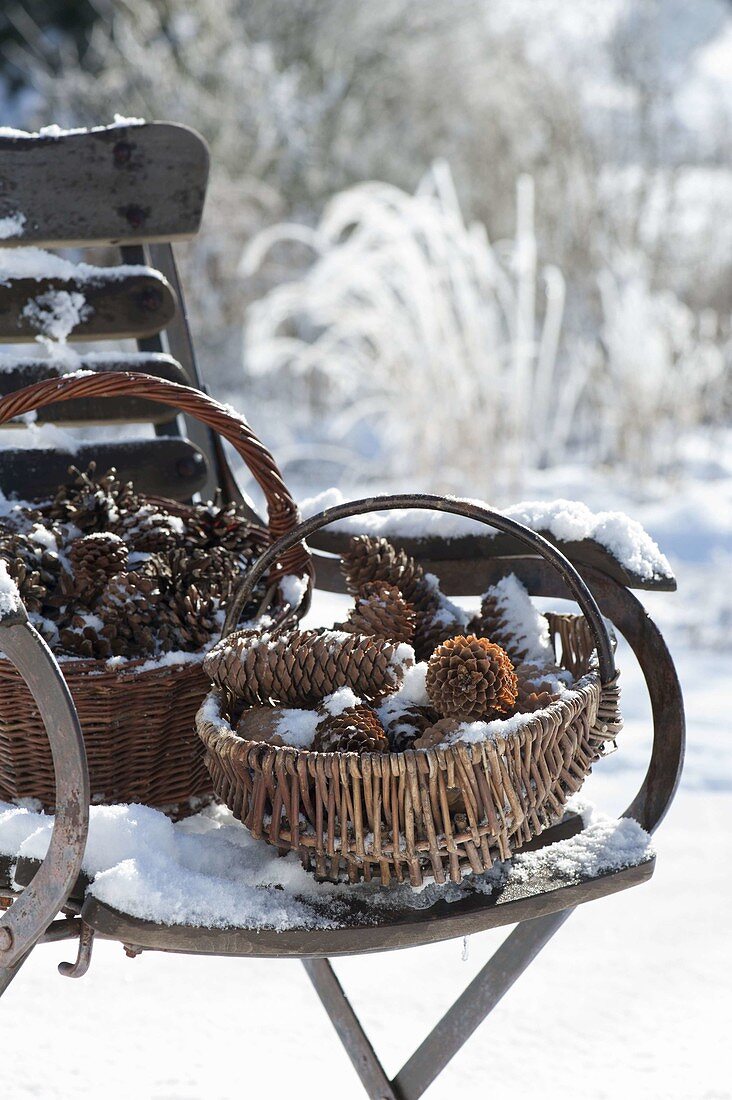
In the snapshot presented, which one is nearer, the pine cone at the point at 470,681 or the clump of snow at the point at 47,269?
the pine cone at the point at 470,681

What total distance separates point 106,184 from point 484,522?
2.57 feet

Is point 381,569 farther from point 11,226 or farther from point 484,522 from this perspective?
point 11,226

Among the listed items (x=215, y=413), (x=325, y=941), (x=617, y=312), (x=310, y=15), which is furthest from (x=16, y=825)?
(x=310, y=15)

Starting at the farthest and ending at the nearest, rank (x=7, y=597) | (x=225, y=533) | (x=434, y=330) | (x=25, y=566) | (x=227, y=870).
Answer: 1. (x=434, y=330)
2. (x=225, y=533)
3. (x=25, y=566)
4. (x=227, y=870)
5. (x=7, y=597)

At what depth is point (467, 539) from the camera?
3.59 feet

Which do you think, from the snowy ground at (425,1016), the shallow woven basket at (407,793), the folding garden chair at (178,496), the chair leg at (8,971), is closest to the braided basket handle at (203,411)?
the folding garden chair at (178,496)

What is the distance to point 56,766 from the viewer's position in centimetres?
70

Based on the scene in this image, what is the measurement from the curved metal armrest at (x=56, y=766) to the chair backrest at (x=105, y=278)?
65 centimetres

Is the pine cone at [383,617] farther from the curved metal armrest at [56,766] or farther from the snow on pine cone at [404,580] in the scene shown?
the curved metal armrest at [56,766]

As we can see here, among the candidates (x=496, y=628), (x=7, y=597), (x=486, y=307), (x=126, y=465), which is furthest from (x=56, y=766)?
(x=486, y=307)

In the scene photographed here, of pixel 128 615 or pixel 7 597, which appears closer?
pixel 7 597

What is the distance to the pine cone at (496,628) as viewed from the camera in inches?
38.3

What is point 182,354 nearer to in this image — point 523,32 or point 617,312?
point 617,312

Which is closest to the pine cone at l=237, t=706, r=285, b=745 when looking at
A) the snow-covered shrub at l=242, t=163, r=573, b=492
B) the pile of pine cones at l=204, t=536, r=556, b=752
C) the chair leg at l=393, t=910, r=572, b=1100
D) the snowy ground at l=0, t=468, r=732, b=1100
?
the pile of pine cones at l=204, t=536, r=556, b=752
